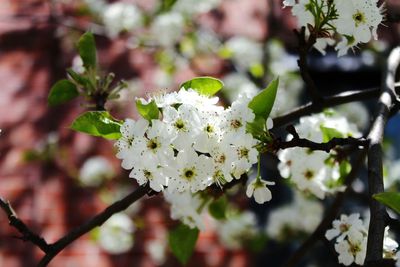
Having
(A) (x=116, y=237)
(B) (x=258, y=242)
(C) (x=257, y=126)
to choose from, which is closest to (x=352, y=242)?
(C) (x=257, y=126)

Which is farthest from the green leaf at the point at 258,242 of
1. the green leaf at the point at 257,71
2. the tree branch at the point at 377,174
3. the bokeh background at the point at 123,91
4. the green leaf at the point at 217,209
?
the tree branch at the point at 377,174

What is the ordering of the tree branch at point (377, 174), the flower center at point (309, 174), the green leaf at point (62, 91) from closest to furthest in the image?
1. the tree branch at point (377, 174)
2. the green leaf at point (62, 91)
3. the flower center at point (309, 174)

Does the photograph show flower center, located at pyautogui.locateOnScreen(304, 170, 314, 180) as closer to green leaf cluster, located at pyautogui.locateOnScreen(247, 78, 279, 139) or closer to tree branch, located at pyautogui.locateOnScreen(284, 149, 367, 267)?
tree branch, located at pyautogui.locateOnScreen(284, 149, 367, 267)

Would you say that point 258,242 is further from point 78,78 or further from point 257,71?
point 78,78

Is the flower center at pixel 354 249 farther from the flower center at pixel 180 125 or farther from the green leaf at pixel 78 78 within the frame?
the green leaf at pixel 78 78

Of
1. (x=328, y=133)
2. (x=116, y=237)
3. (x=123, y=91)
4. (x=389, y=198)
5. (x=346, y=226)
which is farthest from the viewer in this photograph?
(x=123, y=91)
